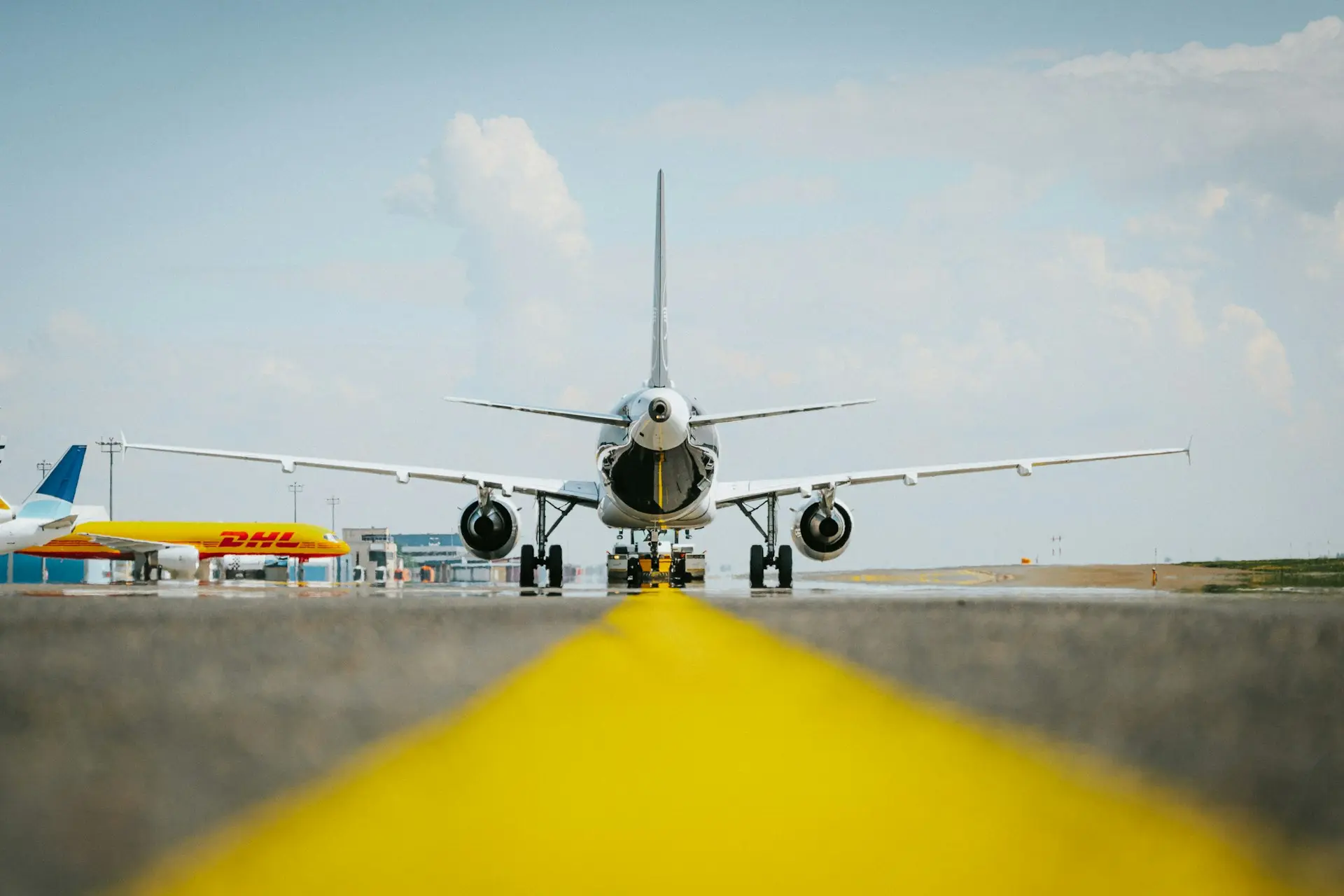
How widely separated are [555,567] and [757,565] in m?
5.30

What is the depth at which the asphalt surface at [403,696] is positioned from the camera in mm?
3406

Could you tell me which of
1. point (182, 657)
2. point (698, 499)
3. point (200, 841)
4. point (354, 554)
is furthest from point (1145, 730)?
point (354, 554)

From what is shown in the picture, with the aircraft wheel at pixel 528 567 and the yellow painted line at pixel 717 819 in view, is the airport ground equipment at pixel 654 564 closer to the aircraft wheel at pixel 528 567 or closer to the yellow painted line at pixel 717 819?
the aircraft wheel at pixel 528 567

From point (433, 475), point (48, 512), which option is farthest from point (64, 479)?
point (433, 475)

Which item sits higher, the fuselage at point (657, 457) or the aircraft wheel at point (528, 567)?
the fuselage at point (657, 457)

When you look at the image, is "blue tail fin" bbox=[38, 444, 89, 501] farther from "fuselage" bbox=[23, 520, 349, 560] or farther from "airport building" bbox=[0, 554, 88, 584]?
"airport building" bbox=[0, 554, 88, 584]

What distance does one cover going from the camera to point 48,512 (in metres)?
61.6

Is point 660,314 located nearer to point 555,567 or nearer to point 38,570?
point 555,567

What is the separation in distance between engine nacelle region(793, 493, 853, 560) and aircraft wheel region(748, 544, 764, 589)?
1.19m

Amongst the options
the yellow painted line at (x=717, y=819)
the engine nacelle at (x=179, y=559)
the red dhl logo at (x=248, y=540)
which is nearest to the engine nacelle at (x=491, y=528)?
the yellow painted line at (x=717, y=819)

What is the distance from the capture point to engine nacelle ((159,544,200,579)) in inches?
2458

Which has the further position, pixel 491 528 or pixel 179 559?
pixel 179 559

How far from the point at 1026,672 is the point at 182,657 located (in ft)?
17.6

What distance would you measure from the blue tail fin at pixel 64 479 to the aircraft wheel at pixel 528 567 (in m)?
44.4
